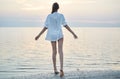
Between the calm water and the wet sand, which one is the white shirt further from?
the calm water

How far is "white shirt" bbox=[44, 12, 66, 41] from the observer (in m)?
12.9

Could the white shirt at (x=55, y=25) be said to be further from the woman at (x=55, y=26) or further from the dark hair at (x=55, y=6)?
the dark hair at (x=55, y=6)

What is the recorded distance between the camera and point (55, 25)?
1298cm

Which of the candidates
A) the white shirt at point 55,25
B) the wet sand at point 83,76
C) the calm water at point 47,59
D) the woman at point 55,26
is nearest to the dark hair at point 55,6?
the woman at point 55,26

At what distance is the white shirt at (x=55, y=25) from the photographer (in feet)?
42.3

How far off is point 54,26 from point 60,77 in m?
1.85

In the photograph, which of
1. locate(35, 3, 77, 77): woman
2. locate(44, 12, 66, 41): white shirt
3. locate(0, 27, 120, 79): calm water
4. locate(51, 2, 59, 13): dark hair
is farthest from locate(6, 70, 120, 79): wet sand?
locate(0, 27, 120, 79): calm water

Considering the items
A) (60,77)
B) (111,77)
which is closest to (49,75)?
(60,77)

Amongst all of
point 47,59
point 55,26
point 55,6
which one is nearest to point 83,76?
point 55,26

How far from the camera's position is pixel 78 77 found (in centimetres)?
1246

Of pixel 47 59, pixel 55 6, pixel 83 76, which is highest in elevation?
pixel 55 6

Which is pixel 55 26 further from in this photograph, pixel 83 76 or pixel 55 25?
pixel 83 76

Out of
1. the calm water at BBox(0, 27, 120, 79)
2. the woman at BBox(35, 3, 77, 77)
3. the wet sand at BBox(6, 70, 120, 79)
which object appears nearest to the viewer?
the wet sand at BBox(6, 70, 120, 79)

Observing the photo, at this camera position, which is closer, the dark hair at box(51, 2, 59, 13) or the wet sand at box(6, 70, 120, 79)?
the wet sand at box(6, 70, 120, 79)
